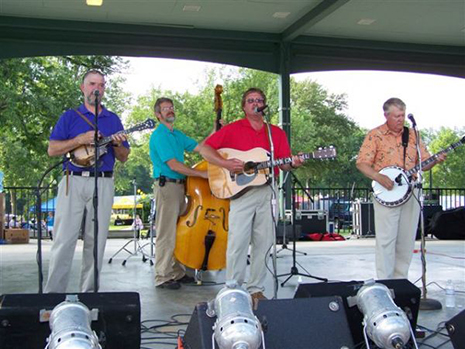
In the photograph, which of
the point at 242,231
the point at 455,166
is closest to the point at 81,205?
the point at 242,231

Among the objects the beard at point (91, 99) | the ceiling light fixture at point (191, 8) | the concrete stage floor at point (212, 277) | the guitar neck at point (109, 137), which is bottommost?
the concrete stage floor at point (212, 277)

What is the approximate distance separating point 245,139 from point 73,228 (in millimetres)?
1606

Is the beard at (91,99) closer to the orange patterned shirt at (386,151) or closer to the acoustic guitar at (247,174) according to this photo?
the acoustic guitar at (247,174)

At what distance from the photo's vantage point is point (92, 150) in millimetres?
4270

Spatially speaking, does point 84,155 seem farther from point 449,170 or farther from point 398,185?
point 449,170

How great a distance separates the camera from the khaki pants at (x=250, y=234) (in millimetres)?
4797

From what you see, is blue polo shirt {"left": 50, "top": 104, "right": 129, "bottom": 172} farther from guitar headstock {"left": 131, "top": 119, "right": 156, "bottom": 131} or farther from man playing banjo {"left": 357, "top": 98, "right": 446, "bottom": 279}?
man playing banjo {"left": 357, "top": 98, "right": 446, "bottom": 279}

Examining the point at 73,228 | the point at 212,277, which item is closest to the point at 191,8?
the point at 212,277

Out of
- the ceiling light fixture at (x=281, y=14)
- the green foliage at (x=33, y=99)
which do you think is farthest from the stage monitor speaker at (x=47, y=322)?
the green foliage at (x=33, y=99)

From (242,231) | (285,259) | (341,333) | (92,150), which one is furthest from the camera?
(285,259)

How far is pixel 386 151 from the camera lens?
5.02m

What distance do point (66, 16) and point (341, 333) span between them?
9.03 metres

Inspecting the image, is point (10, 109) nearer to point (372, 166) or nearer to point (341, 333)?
point (372, 166)

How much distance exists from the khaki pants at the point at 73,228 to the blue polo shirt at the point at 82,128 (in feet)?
0.43
